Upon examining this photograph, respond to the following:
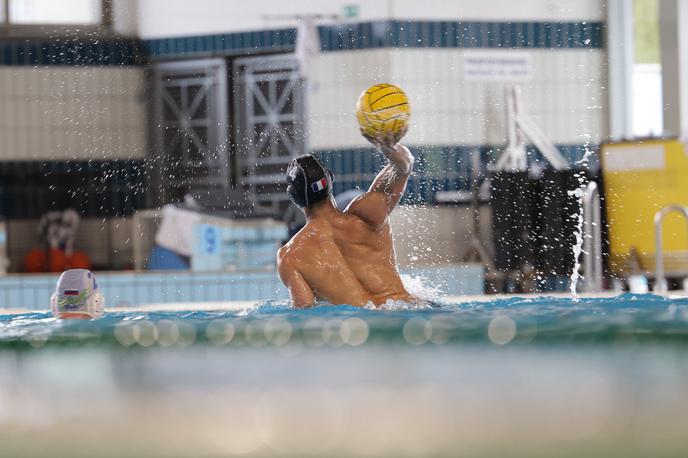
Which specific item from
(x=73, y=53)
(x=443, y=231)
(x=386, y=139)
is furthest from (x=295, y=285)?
(x=73, y=53)

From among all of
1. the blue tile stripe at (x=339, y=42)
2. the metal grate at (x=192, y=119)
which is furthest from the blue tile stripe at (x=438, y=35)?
the metal grate at (x=192, y=119)

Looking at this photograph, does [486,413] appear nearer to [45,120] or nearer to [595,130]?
[595,130]

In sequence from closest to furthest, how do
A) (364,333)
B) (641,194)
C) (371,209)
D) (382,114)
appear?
(364,333) → (382,114) → (371,209) → (641,194)

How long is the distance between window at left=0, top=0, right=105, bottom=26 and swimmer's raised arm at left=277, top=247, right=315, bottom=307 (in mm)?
8895

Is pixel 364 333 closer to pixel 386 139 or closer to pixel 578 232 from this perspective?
pixel 386 139

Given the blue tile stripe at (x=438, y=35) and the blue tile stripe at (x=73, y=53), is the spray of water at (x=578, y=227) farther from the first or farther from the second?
the blue tile stripe at (x=73, y=53)

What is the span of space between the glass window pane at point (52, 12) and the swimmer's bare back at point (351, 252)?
879cm

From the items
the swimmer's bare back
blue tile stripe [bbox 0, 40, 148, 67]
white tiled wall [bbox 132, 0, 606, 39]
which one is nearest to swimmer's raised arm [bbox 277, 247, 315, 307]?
the swimmer's bare back

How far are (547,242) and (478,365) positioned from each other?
6.28m

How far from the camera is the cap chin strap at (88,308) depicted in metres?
2.55

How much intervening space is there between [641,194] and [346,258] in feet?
17.4

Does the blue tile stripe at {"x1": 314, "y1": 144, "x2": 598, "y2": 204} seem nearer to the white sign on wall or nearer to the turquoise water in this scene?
the white sign on wall

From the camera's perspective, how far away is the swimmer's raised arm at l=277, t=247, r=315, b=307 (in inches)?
116

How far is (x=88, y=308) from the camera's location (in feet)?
8.40
